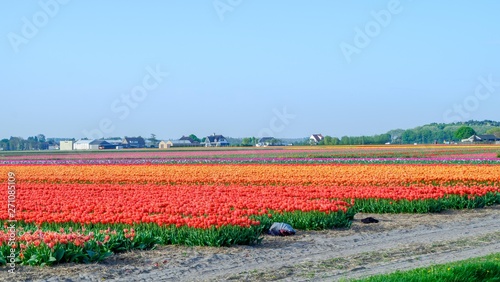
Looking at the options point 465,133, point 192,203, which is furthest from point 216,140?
point 192,203

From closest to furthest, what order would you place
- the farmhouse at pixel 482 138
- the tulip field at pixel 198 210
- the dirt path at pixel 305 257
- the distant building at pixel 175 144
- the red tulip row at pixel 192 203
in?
the dirt path at pixel 305 257 → the tulip field at pixel 198 210 → the red tulip row at pixel 192 203 → the farmhouse at pixel 482 138 → the distant building at pixel 175 144

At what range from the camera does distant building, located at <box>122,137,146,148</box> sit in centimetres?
17900

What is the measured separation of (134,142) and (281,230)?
171m

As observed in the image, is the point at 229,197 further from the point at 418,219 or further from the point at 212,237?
the point at 212,237

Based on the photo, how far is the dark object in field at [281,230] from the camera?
655 inches

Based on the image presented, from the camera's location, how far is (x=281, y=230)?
54.5 feet

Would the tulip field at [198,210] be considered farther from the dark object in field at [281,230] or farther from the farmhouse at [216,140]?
the farmhouse at [216,140]

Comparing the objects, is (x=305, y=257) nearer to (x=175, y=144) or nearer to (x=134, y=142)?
(x=175, y=144)

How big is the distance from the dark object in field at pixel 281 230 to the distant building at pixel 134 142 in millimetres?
161963

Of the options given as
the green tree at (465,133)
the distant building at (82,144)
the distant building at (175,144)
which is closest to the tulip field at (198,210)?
the distant building at (175,144)

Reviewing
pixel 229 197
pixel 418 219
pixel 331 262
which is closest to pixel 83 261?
pixel 331 262

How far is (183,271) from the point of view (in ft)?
40.0

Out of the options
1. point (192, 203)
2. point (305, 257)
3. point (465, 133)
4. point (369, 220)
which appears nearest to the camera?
point (305, 257)

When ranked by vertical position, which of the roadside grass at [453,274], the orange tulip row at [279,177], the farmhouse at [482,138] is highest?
the farmhouse at [482,138]
